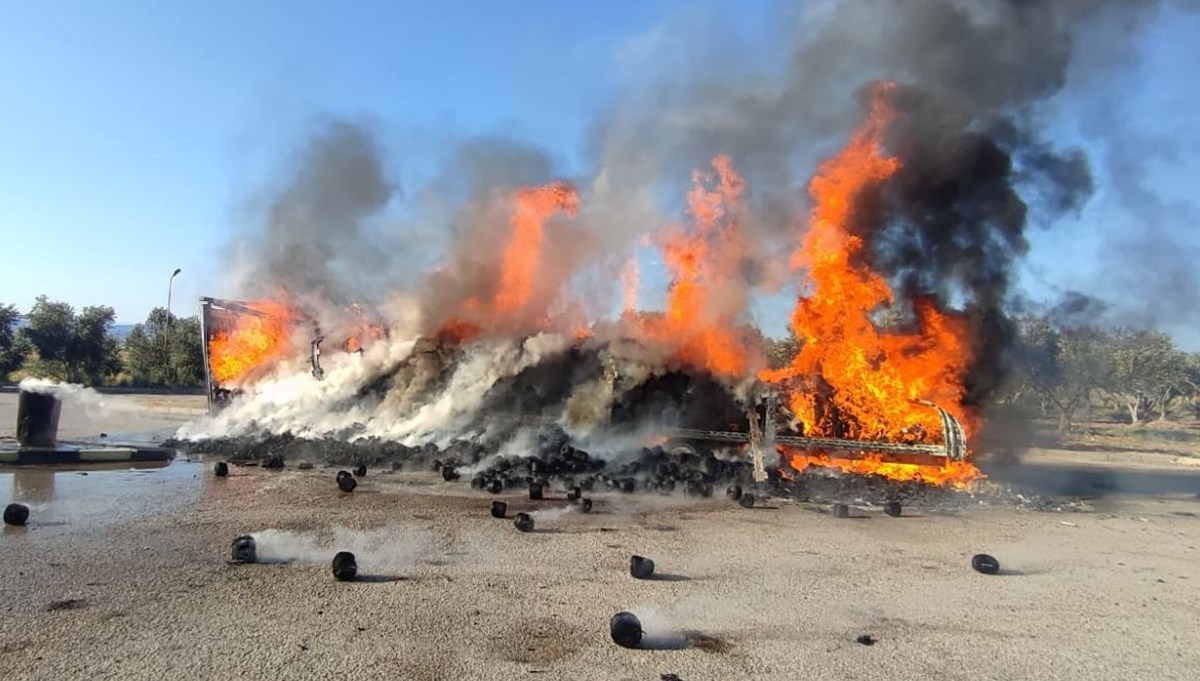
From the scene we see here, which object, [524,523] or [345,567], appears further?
[524,523]

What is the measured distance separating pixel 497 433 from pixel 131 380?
46253 millimetres

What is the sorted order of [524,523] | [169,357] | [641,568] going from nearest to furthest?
1. [641,568]
2. [524,523]
3. [169,357]

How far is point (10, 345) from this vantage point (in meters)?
55.3

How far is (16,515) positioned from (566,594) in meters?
8.39

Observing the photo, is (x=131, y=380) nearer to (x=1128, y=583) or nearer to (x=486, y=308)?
(x=486, y=308)

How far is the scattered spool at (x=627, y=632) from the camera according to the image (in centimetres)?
674

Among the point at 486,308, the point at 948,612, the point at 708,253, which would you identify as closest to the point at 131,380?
the point at 486,308

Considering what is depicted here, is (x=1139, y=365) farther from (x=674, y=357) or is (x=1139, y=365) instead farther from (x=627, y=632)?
(x=627, y=632)

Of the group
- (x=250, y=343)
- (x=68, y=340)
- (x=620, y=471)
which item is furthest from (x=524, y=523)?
(x=68, y=340)

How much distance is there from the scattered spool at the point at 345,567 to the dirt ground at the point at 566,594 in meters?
0.13

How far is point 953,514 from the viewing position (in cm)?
1485

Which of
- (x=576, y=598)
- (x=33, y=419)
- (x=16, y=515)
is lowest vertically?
(x=576, y=598)

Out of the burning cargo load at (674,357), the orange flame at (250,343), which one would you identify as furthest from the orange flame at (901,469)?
the orange flame at (250,343)

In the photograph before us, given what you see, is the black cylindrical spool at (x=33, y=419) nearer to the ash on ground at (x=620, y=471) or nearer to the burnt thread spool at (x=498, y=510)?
the ash on ground at (x=620, y=471)
